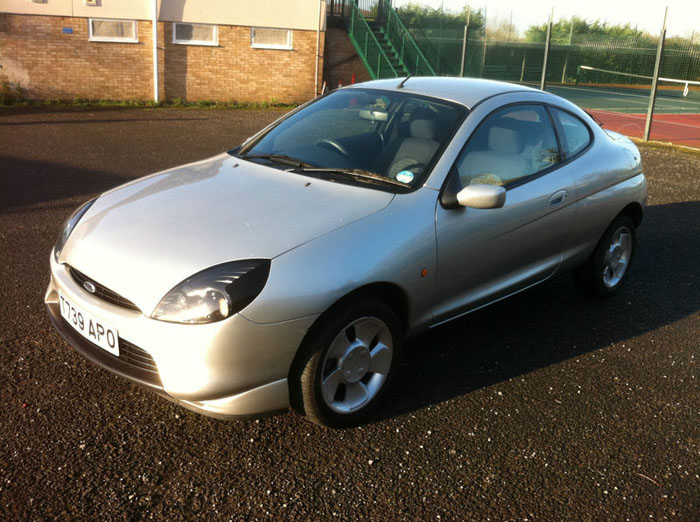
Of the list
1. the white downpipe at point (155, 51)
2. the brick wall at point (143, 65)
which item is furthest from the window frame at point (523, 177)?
the brick wall at point (143, 65)

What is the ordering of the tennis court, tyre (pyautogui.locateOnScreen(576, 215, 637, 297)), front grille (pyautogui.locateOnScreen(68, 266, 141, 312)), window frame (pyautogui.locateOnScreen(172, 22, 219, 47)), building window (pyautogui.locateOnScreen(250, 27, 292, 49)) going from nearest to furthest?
front grille (pyautogui.locateOnScreen(68, 266, 141, 312)) < tyre (pyautogui.locateOnScreen(576, 215, 637, 297)) < window frame (pyautogui.locateOnScreen(172, 22, 219, 47)) < the tennis court < building window (pyautogui.locateOnScreen(250, 27, 292, 49))

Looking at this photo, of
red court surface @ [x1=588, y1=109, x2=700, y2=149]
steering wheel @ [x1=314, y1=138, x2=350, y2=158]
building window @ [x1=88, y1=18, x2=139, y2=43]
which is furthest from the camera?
building window @ [x1=88, y1=18, x2=139, y2=43]

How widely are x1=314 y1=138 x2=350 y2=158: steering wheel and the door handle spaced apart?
1342mm

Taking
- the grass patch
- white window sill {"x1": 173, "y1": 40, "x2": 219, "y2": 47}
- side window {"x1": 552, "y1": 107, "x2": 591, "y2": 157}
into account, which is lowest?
the grass patch

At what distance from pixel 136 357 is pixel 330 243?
3.22 feet

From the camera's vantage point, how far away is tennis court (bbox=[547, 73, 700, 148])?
19.9 metres

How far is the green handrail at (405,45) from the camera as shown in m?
22.2

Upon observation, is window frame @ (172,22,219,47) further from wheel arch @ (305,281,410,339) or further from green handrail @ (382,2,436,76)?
wheel arch @ (305,281,410,339)

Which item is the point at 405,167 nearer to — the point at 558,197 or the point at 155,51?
the point at 558,197

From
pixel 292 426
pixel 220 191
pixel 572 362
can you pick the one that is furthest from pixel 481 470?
pixel 220 191

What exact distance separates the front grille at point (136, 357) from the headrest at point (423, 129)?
1978 mm

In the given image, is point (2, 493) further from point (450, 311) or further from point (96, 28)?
point (96, 28)

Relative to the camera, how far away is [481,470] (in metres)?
3.09

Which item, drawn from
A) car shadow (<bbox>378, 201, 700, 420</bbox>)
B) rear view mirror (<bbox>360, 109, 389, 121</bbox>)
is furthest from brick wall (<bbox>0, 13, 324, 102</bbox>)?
rear view mirror (<bbox>360, 109, 389, 121</bbox>)
